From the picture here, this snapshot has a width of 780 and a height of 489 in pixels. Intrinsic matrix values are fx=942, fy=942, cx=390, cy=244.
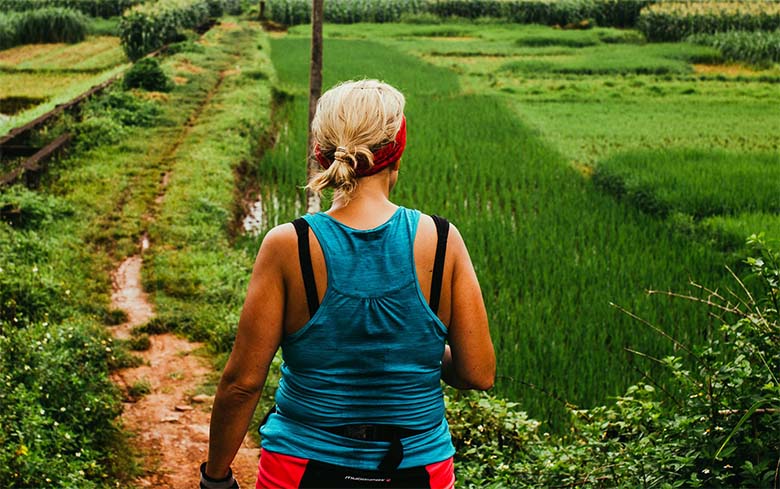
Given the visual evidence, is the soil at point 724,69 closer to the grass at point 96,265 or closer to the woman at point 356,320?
the grass at point 96,265

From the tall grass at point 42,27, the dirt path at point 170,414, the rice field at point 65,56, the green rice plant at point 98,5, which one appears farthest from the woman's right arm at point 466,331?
the green rice plant at point 98,5

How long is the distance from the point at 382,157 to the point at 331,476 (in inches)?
23.9

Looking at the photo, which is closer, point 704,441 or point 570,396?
point 704,441

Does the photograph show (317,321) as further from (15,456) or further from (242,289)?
(242,289)

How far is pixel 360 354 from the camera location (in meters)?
1.77

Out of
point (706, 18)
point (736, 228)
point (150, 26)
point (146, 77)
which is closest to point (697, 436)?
point (736, 228)

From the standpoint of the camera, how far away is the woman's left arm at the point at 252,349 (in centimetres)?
179

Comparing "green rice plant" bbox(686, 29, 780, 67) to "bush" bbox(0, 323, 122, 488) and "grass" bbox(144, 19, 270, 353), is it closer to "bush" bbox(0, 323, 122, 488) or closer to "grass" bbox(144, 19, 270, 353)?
"grass" bbox(144, 19, 270, 353)

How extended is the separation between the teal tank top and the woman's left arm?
2.5 inches

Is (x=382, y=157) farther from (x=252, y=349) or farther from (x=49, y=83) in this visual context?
(x=49, y=83)

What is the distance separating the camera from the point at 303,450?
69.6 inches

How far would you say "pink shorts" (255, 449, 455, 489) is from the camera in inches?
68.8

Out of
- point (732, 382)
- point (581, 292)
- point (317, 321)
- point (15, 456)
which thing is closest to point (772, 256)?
point (732, 382)

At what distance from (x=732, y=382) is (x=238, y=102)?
11.6 metres
